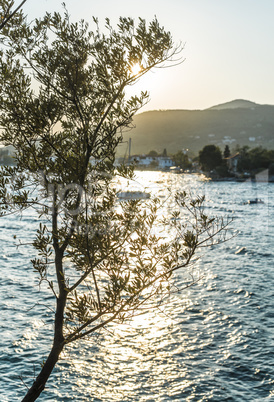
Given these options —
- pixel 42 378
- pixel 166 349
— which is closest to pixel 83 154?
pixel 42 378

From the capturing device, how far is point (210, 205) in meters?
110

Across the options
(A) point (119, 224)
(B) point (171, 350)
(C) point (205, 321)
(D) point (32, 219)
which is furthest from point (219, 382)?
(D) point (32, 219)

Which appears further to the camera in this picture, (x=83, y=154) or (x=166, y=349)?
(x=166, y=349)

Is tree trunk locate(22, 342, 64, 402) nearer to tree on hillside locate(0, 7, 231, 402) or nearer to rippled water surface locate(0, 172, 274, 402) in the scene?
tree on hillside locate(0, 7, 231, 402)

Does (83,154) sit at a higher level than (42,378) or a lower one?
higher

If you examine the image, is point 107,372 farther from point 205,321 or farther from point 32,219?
point 32,219

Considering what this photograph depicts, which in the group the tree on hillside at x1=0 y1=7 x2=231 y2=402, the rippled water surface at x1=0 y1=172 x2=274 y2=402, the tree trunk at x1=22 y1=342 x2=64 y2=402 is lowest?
the rippled water surface at x1=0 y1=172 x2=274 y2=402

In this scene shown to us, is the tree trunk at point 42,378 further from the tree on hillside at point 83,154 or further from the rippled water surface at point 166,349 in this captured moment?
the rippled water surface at point 166,349

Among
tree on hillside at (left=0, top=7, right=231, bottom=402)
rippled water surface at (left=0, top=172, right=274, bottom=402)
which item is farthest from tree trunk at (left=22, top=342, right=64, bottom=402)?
rippled water surface at (left=0, top=172, right=274, bottom=402)

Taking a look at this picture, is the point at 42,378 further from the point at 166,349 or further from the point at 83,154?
the point at 166,349

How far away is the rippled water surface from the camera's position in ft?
72.2

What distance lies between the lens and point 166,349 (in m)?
26.7

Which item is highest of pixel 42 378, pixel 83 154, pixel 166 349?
pixel 83 154

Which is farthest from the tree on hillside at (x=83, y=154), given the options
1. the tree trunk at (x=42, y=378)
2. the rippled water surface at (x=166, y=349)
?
the rippled water surface at (x=166, y=349)
